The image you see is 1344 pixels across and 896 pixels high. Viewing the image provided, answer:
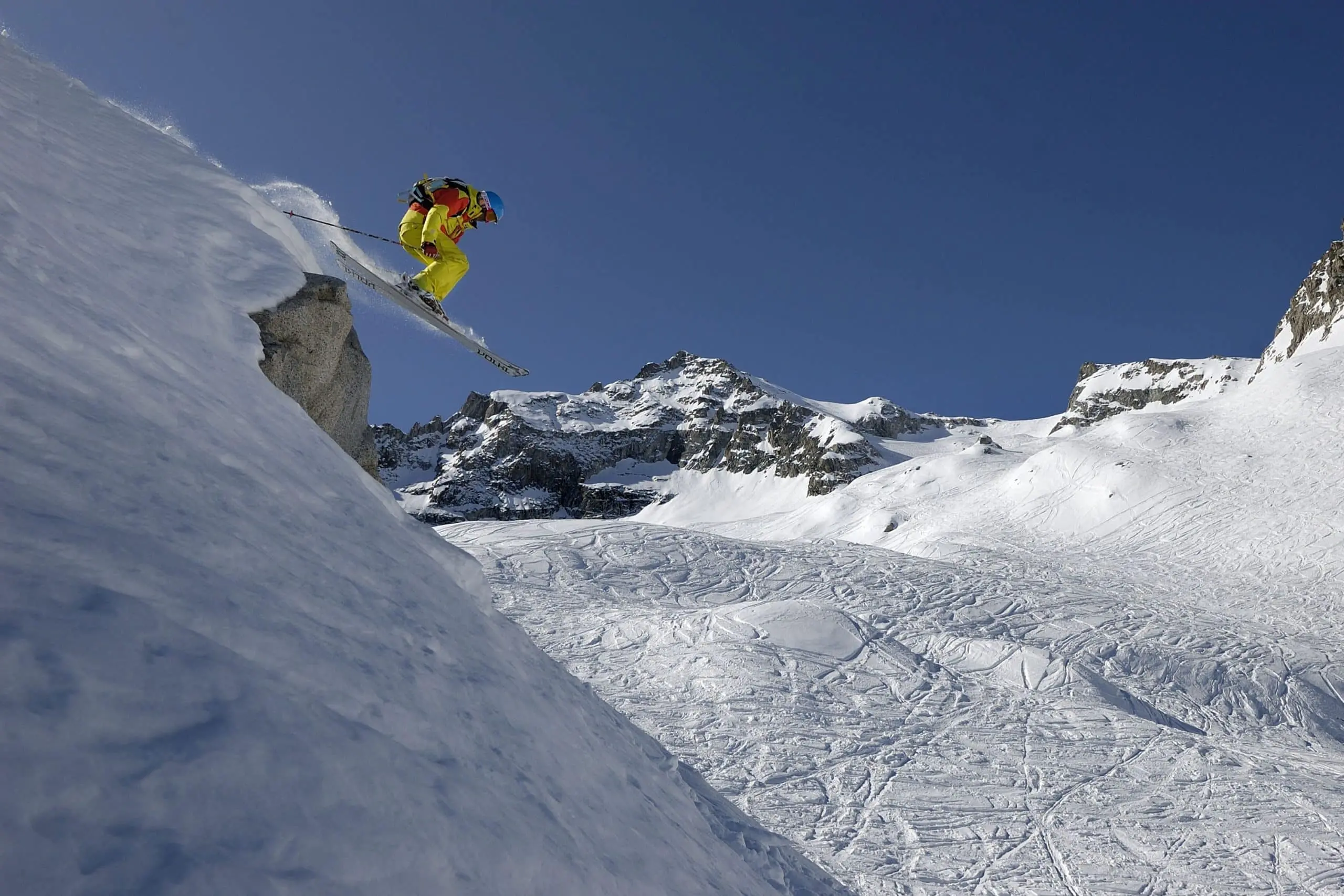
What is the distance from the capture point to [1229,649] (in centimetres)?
1537

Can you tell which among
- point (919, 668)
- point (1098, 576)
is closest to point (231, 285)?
point (919, 668)

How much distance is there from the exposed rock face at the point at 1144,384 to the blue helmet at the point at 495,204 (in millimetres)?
100985

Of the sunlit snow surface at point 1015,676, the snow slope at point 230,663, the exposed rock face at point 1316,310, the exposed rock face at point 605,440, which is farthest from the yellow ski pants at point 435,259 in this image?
the exposed rock face at point 605,440

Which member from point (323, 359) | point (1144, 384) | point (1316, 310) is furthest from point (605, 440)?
point (323, 359)

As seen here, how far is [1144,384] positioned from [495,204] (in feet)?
387

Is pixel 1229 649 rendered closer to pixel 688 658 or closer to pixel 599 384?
pixel 688 658

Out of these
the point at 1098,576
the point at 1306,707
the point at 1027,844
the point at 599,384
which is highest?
the point at 599,384

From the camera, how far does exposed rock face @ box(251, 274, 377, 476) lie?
7.21 m

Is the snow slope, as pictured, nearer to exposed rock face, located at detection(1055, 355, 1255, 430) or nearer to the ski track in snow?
the ski track in snow

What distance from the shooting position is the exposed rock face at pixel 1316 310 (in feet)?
166

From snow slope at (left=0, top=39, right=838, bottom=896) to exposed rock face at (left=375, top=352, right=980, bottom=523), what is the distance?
88534 millimetres

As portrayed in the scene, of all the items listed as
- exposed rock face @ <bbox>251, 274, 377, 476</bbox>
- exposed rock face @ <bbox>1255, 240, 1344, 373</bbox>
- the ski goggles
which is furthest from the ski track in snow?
exposed rock face @ <bbox>1255, 240, 1344, 373</bbox>

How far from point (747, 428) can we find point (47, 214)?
104m

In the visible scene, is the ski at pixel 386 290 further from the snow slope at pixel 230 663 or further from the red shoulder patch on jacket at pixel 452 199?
the snow slope at pixel 230 663
